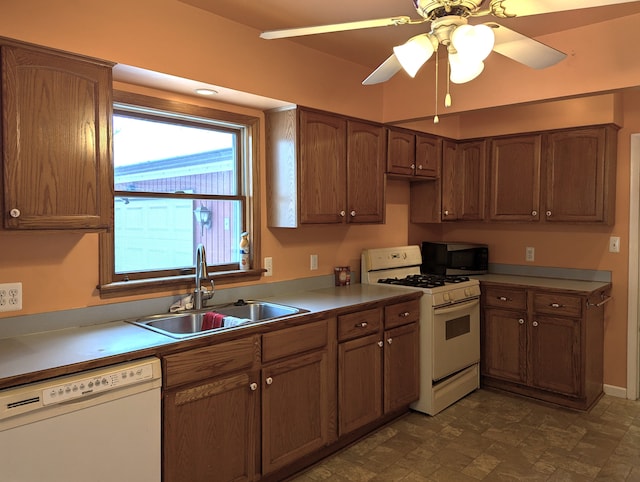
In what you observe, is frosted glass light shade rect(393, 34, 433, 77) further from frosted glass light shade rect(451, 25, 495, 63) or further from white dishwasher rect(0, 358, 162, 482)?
white dishwasher rect(0, 358, 162, 482)

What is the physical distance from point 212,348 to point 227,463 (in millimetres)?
567

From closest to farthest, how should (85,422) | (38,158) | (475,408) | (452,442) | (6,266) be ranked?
1. (85,422)
2. (38,158)
3. (6,266)
4. (452,442)
5. (475,408)

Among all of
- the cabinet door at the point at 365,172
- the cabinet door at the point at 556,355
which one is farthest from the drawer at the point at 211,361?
the cabinet door at the point at 556,355

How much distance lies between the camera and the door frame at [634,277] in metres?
3.74

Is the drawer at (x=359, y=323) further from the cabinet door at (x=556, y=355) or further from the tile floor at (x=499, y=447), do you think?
the cabinet door at (x=556, y=355)

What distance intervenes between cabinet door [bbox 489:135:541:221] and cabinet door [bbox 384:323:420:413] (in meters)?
1.44

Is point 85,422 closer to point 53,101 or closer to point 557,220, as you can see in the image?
point 53,101

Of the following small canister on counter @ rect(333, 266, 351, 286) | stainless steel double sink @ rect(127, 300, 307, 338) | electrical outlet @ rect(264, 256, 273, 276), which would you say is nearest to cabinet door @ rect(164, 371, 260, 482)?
stainless steel double sink @ rect(127, 300, 307, 338)

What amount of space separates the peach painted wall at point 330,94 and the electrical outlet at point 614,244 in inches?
1.8

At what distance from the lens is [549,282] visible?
12.8ft

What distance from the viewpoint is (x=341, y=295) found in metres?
3.29

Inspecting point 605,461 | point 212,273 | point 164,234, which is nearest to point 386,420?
point 605,461

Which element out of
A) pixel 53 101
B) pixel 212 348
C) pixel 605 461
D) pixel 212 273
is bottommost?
pixel 605 461

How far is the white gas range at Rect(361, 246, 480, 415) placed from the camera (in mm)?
3490
